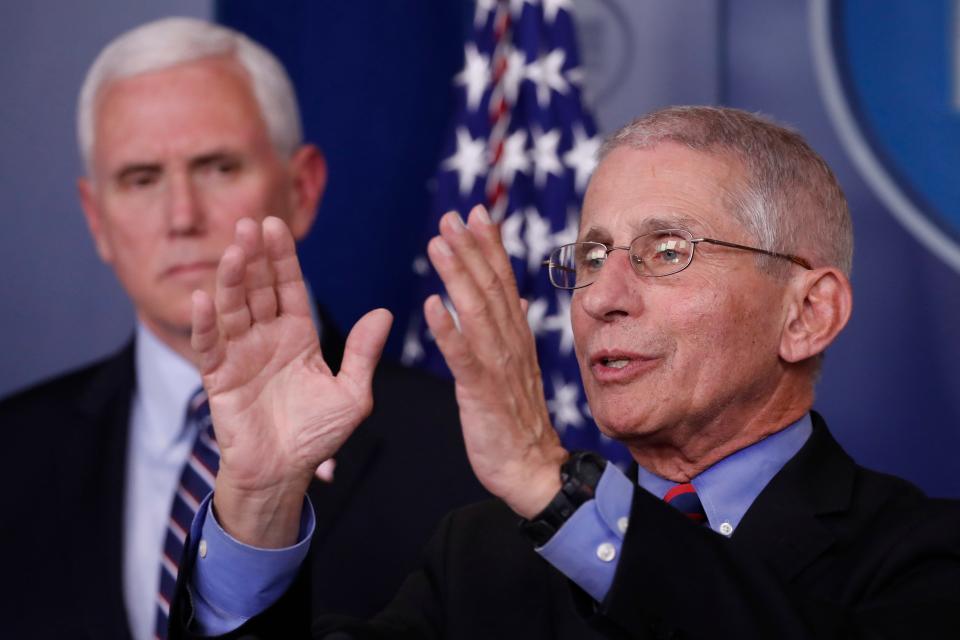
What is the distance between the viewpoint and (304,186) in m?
3.51

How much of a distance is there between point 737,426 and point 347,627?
2.26 feet

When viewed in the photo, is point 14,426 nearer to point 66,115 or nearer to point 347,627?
point 66,115

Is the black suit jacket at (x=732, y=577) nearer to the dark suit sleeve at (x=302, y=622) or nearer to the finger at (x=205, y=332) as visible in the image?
the dark suit sleeve at (x=302, y=622)

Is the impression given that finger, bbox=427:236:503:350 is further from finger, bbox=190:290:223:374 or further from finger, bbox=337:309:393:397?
finger, bbox=190:290:223:374

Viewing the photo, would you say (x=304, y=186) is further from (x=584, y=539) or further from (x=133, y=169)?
(x=584, y=539)

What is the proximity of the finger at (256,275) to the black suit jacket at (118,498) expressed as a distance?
1.07m

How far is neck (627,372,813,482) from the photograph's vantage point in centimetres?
211

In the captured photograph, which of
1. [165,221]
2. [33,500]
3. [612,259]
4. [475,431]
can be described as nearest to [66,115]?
[165,221]

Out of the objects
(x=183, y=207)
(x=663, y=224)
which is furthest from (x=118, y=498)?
(x=663, y=224)

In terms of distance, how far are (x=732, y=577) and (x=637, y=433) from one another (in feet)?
1.36

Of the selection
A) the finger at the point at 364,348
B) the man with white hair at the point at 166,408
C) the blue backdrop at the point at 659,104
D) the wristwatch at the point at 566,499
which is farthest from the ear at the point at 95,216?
the wristwatch at the point at 566,499

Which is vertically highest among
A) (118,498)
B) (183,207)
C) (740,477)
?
(183,207)

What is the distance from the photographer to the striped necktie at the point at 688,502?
2104mm

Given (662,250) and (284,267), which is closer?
(284,267)
